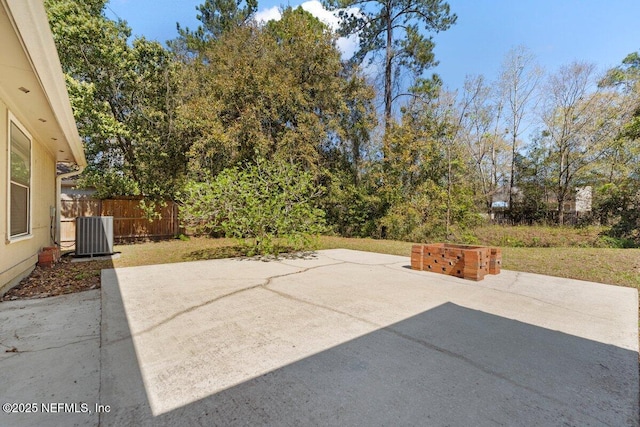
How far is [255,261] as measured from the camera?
6.29 metres

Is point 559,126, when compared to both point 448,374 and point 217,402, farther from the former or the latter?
point 217,402

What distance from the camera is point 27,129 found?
4.95 m

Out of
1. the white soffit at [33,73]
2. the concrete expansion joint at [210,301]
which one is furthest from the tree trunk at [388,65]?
the white soffit at [33,73]

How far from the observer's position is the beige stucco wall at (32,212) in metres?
3.81

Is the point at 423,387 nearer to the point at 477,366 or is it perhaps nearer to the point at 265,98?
the point at 477,366

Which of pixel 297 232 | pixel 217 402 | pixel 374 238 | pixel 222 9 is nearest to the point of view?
pixel 217 402

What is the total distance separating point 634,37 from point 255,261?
15.7 meters

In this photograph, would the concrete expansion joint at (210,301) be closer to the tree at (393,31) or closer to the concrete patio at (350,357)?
the concrete patio at (350,357)

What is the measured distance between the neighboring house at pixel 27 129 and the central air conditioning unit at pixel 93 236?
60 cm

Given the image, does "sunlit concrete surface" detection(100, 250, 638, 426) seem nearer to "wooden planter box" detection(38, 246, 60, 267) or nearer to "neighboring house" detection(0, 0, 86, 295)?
"neighboring house" detection(0, 0, 86, 295)

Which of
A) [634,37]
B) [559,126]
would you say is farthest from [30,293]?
[559,126]

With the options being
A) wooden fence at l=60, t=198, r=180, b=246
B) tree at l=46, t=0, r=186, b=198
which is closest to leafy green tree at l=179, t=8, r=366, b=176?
tree at l=46, t=0, r=186, b=198

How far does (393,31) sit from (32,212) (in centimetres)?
1496

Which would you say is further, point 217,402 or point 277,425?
point 217,402
